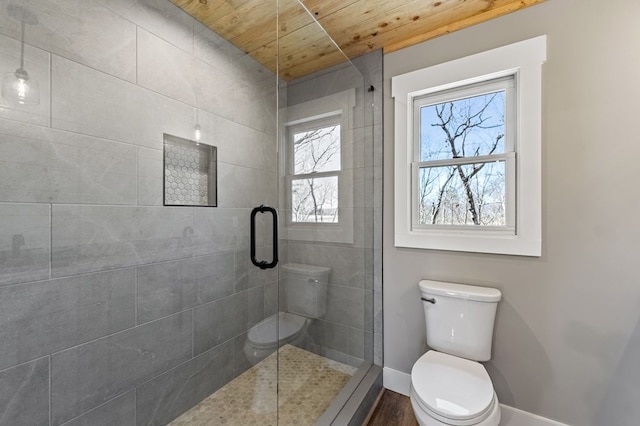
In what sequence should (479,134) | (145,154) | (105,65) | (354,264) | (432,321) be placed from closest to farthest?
(105,65), (145,154), (432,321), (479,134), (354,264)

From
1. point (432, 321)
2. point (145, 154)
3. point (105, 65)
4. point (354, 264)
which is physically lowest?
point (432, 321)

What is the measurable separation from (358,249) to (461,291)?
667mm

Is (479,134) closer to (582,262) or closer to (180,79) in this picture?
(582,262)

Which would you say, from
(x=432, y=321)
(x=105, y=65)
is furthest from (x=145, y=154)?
(x=432, y=321)

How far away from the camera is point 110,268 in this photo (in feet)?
4.08

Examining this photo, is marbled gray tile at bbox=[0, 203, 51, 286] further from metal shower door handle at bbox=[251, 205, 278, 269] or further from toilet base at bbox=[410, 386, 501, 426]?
toilet base at bbox=[410, 386, 501, 426]

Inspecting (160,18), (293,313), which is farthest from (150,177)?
(293,313)

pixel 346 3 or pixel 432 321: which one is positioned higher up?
pixel 346 3

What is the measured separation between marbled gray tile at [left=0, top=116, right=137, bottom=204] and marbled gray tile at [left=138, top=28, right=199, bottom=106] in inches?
15.0

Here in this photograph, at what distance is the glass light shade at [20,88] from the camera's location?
0.96 metres

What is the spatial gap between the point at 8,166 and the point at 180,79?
85 cm

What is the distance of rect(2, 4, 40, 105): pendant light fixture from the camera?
964 mm

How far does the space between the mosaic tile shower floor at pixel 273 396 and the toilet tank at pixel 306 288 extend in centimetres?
24

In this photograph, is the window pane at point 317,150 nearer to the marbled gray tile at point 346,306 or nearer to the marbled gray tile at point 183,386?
the marbled gray tile at point 346,306
